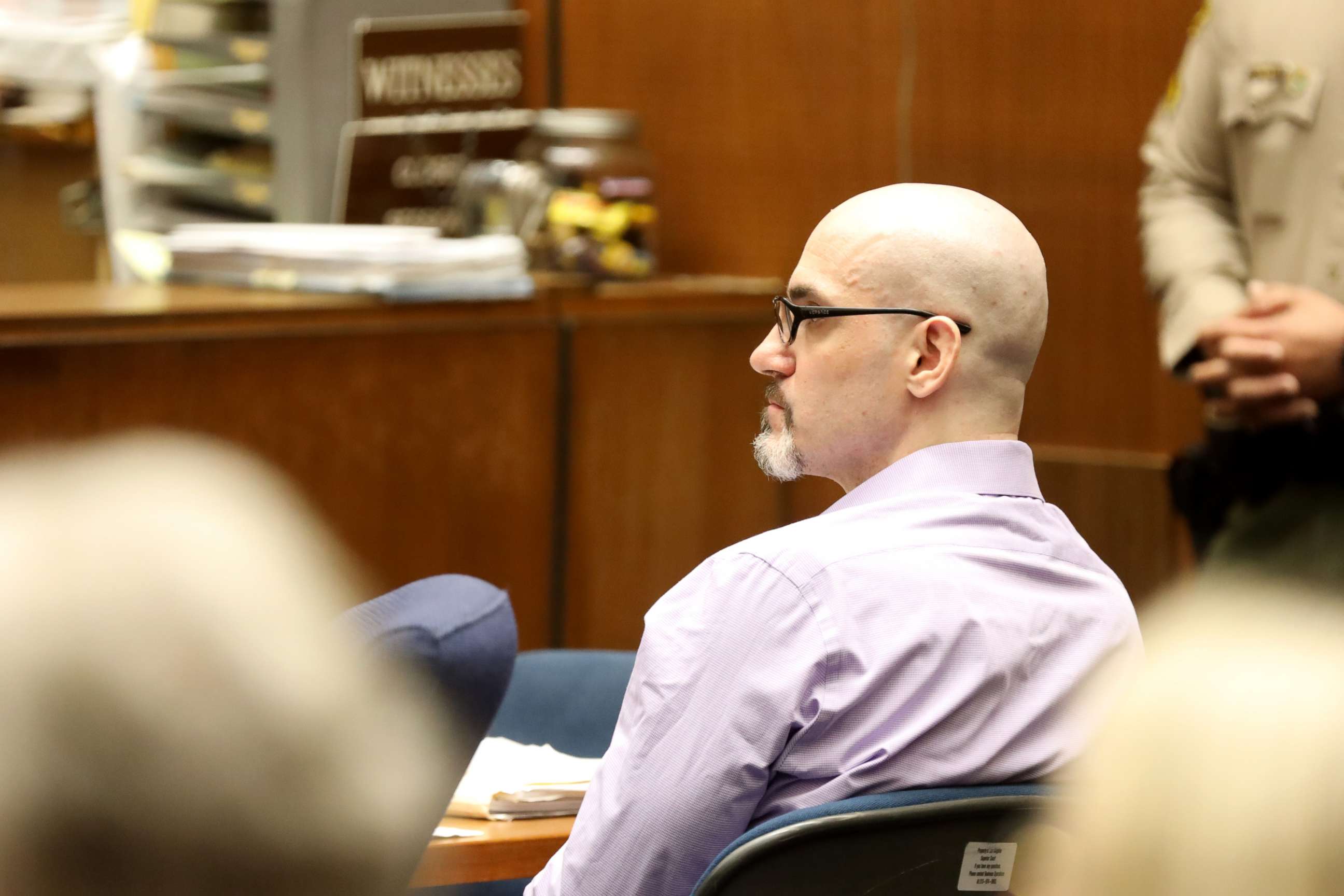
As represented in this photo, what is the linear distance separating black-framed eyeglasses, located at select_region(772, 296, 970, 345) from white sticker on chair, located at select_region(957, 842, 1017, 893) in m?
0.52

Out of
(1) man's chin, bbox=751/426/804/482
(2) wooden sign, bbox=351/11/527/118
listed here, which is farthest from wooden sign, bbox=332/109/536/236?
(1) man's chin, bbox=751/426/804/482

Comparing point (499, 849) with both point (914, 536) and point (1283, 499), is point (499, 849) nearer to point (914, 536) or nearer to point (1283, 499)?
point (914, 536)

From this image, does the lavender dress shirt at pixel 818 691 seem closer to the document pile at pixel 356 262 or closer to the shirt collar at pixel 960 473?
the shirt collar at pixel 960 473

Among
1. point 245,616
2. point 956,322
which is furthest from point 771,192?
point 245,616

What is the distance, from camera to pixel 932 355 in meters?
1.49

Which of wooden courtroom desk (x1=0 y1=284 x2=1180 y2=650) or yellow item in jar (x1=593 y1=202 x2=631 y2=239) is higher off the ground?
yellow item in jar (x1=593 y1=202 x2=631 y2=239)

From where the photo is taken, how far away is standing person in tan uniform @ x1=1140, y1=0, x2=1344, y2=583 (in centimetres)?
216

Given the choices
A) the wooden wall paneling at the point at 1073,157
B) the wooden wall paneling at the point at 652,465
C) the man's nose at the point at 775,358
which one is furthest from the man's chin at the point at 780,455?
the wooden wall paneling at the point at 1073,157

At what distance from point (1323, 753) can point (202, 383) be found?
7.93ft

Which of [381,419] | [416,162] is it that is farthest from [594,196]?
[381,419]

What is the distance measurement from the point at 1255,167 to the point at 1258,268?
15 centimetres

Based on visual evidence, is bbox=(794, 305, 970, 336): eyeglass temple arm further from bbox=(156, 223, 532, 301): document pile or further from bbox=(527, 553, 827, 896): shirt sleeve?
bbox=(156, 223, 532, 301): document pile

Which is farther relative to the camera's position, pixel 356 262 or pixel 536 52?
pixel 536 52

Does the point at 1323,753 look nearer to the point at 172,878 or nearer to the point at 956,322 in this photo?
the point at 172,878
